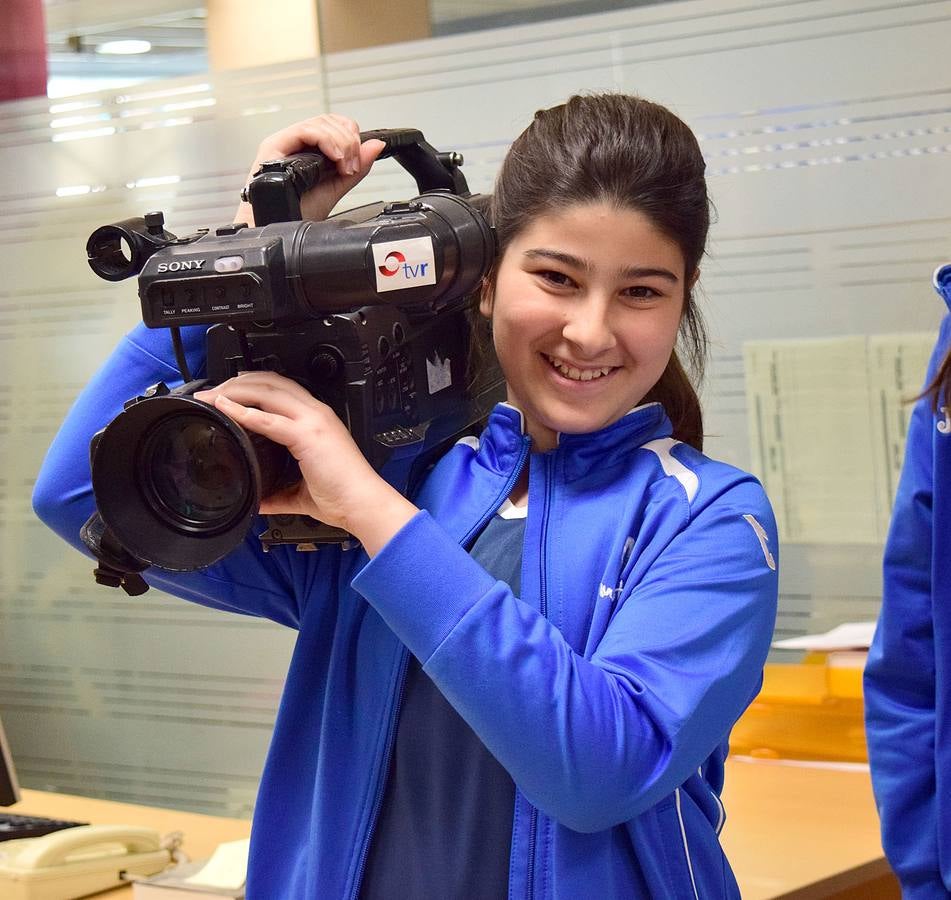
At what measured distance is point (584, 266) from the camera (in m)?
1.13

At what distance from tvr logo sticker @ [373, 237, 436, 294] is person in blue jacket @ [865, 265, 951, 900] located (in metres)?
0.49

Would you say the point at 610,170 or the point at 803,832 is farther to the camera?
the point at 803,832

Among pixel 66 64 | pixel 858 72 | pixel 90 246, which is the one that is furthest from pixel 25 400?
pixel 90 246

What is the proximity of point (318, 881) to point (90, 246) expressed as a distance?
55 centimetres

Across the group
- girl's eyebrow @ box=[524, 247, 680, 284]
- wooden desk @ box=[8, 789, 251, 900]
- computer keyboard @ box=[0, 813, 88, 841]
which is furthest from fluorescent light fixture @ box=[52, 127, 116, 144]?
girl's eyebrow @ box=[524, 247, 680, 284]

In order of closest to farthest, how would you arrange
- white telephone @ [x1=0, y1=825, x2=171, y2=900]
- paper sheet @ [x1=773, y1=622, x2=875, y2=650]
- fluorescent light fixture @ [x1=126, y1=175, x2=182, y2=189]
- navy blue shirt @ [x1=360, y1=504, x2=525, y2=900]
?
navy blue shirt @ [x1=360, y1=504, x2=525, y2=900], white telephone @ [x1=0, y1=825, x2=171, y2=900], paper sheet @ [x1=773, y1=622, x2=875, y2=650], fluorescent light fixture @ [x1=126, y1=175, x2=182, y2=189]

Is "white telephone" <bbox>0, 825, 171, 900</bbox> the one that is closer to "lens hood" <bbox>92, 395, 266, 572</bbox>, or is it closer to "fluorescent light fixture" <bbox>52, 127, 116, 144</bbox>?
"lens hood" <bbox>92, 395, 266, 572</bbox>

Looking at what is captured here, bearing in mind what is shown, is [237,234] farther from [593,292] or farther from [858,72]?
[858,72]

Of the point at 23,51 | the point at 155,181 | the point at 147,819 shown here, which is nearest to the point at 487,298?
the point at 147,819

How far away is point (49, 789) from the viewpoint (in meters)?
3.32

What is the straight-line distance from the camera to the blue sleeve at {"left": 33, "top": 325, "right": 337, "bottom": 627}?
3.96ft

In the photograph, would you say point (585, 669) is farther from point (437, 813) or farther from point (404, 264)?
point (404, 264)

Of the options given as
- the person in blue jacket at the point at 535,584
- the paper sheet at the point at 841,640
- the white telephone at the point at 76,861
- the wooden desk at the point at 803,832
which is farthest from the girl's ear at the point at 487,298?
the paper sheet at the point at 841,640

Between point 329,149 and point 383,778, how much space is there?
1.86 ft
